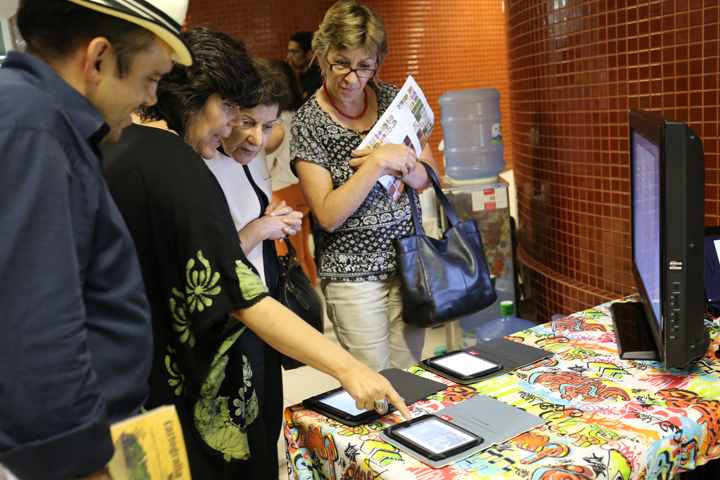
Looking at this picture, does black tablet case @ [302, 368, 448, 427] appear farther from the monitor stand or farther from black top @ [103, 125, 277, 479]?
the monitor stand

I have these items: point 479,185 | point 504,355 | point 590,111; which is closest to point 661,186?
point 504,355

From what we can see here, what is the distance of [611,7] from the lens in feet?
7.72

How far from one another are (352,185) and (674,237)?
1026 millimetres

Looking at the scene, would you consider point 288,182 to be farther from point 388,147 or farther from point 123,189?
point 123,189

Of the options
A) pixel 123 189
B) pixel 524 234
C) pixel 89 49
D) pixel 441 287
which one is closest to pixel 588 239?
pixel 524 234

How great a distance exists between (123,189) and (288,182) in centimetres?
314

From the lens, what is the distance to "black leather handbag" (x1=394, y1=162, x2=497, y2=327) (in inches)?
79.8

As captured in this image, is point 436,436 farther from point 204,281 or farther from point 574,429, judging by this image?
point 204,281

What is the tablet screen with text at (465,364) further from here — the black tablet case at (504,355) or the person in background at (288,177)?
the person in background at (288,177)

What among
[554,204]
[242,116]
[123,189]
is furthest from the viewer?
[554,204]

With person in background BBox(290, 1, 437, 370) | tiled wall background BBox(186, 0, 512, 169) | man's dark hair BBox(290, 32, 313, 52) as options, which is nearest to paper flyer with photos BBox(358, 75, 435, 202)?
person in background BBox(290, 1, 437, 370)

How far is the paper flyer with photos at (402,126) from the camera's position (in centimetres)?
204

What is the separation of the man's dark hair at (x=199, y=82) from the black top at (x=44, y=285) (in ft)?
1.81

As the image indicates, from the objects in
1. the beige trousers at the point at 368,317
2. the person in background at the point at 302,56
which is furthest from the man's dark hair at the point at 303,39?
the beige trousers at the point at 368,317
